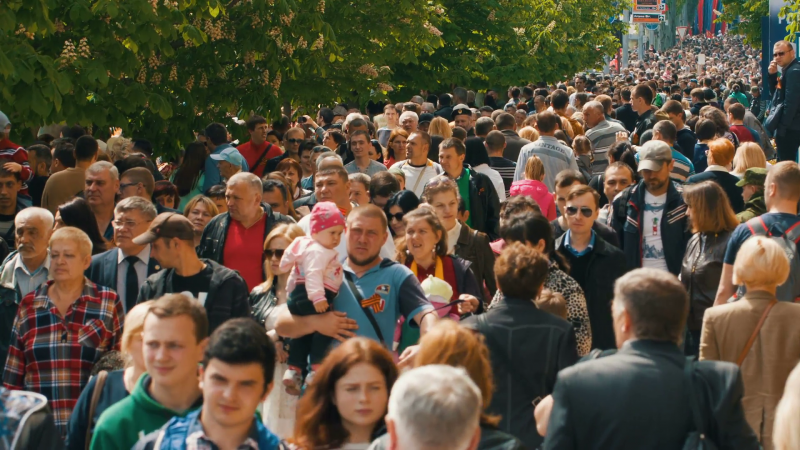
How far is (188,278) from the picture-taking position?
689cm

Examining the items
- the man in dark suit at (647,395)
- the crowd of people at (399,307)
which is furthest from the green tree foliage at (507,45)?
the man in dark suit at (647,395)

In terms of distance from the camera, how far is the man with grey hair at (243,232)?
8.47 meters

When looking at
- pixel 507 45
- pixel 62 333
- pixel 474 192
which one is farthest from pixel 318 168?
pixel 507 45

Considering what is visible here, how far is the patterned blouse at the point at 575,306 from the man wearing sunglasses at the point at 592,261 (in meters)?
0.75

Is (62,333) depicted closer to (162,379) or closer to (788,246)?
(162,379)

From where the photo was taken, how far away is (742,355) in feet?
21.0

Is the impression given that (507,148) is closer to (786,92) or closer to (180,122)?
(180,122)

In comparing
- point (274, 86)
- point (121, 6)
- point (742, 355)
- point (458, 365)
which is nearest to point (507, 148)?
point (274, 86)

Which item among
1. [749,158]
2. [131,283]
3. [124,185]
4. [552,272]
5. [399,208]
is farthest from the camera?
[749,158]

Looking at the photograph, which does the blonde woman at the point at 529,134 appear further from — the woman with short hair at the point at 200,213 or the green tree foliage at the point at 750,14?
the green tree foliage at the point at 750,14

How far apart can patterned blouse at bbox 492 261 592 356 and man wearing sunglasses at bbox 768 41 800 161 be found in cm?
1003

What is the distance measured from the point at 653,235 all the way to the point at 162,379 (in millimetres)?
5221

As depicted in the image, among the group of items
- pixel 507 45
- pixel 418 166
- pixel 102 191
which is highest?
pixel 507 45

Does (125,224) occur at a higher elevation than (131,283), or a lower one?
higher
